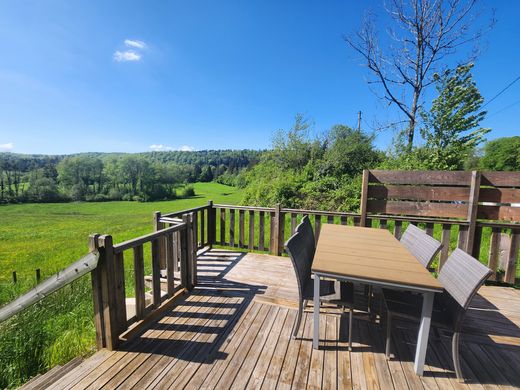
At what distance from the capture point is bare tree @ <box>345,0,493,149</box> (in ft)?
21.8

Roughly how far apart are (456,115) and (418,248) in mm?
10388

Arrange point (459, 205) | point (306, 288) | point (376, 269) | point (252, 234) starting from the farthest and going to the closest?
point (252, 234), point (459, 205), point (306, 288), point (376, 269)

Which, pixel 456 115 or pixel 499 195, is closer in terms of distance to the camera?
pixel 499 195

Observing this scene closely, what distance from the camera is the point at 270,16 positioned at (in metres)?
5.55

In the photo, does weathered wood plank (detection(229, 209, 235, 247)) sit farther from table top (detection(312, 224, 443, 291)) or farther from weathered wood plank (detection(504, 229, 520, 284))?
weathered wood plank (detection(504, 229, 520, 284))

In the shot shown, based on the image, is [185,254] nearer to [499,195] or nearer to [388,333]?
[388,333]

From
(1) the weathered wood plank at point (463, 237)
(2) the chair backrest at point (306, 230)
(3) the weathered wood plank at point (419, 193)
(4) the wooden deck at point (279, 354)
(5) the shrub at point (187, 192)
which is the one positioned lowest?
(5) the shrub at point (187, 192)

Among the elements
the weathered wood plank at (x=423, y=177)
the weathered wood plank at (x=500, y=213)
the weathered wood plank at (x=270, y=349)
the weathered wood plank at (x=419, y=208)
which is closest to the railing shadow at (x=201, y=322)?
the weathered wood plank at (x=270, y=349)

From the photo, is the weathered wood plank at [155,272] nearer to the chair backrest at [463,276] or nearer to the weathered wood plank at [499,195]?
the chair backrest at [463,276]

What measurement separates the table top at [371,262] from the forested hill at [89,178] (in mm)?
29681

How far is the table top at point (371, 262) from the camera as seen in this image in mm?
1478

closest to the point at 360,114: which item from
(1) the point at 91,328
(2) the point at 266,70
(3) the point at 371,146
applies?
(3) the point at 371,146

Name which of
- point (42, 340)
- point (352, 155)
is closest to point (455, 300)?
point (42, 340)

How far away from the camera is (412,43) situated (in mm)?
7465
